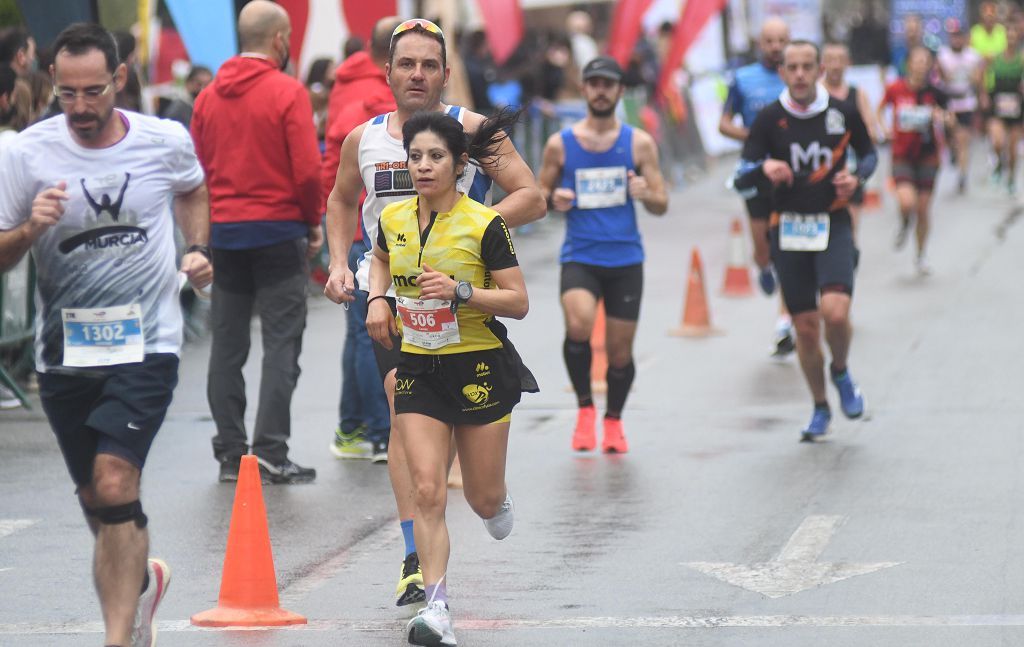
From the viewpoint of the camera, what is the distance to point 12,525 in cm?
813

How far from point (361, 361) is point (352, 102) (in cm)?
131

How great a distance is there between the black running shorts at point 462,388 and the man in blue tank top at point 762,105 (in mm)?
6981

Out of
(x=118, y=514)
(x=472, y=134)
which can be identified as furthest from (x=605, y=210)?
(x=118, y=514)

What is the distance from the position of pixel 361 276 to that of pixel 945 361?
21.2 feet

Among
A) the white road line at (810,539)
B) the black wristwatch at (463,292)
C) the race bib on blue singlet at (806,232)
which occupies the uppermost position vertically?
the black wristwatch at (463,292)

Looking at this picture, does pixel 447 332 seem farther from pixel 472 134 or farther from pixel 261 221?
pixel 261 221

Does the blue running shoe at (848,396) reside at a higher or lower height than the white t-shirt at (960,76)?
higher

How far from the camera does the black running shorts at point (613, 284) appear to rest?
381 inches

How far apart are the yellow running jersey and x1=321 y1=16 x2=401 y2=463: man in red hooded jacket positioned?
111 inches

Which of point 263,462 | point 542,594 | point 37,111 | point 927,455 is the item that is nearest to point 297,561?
point 542,594

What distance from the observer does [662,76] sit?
2519cm

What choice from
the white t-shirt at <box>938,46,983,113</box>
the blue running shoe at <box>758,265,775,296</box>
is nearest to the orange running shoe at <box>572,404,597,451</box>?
the blue running shoe at <box>758,265,775,296</box>

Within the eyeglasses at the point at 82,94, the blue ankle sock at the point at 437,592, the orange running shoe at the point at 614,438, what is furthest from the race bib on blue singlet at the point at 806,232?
the eyeglasses at the point at 82,94

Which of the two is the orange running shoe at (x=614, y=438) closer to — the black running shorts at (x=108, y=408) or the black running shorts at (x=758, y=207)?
the black running shorts at (x=758, y=207)
